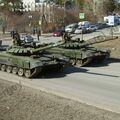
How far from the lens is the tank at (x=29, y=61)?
20.5 metres

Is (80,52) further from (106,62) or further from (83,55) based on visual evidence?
(106,62)

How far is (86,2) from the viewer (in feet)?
300

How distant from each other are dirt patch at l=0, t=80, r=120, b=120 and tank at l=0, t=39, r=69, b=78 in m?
3.94

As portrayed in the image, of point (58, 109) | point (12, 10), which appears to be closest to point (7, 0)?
point (12, 10)

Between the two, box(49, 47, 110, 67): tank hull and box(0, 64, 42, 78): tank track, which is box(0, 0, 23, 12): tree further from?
box(0, 64, 42, 78): tank track

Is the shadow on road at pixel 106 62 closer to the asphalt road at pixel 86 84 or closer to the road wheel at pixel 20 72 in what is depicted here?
the asphalt road at pixel 86 84

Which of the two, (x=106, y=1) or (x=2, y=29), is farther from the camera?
(x=106, y=1)

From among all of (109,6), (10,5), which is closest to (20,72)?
(10,5)

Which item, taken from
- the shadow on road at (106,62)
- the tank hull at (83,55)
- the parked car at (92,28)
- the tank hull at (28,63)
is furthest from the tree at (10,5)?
the tank hull at (28,63)

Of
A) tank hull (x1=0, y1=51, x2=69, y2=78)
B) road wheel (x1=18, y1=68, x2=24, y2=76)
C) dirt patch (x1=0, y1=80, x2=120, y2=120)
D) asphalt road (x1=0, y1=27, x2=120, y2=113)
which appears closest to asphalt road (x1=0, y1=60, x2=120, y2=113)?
asphalt road (x1=0, y1=27, x2=120, y2=113)

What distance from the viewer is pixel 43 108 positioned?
13758 millimetres

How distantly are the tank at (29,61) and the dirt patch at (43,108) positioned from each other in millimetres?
3937

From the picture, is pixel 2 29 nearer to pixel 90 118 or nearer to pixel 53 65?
pixel 53 65

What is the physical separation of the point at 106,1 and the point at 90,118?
75922 mm
